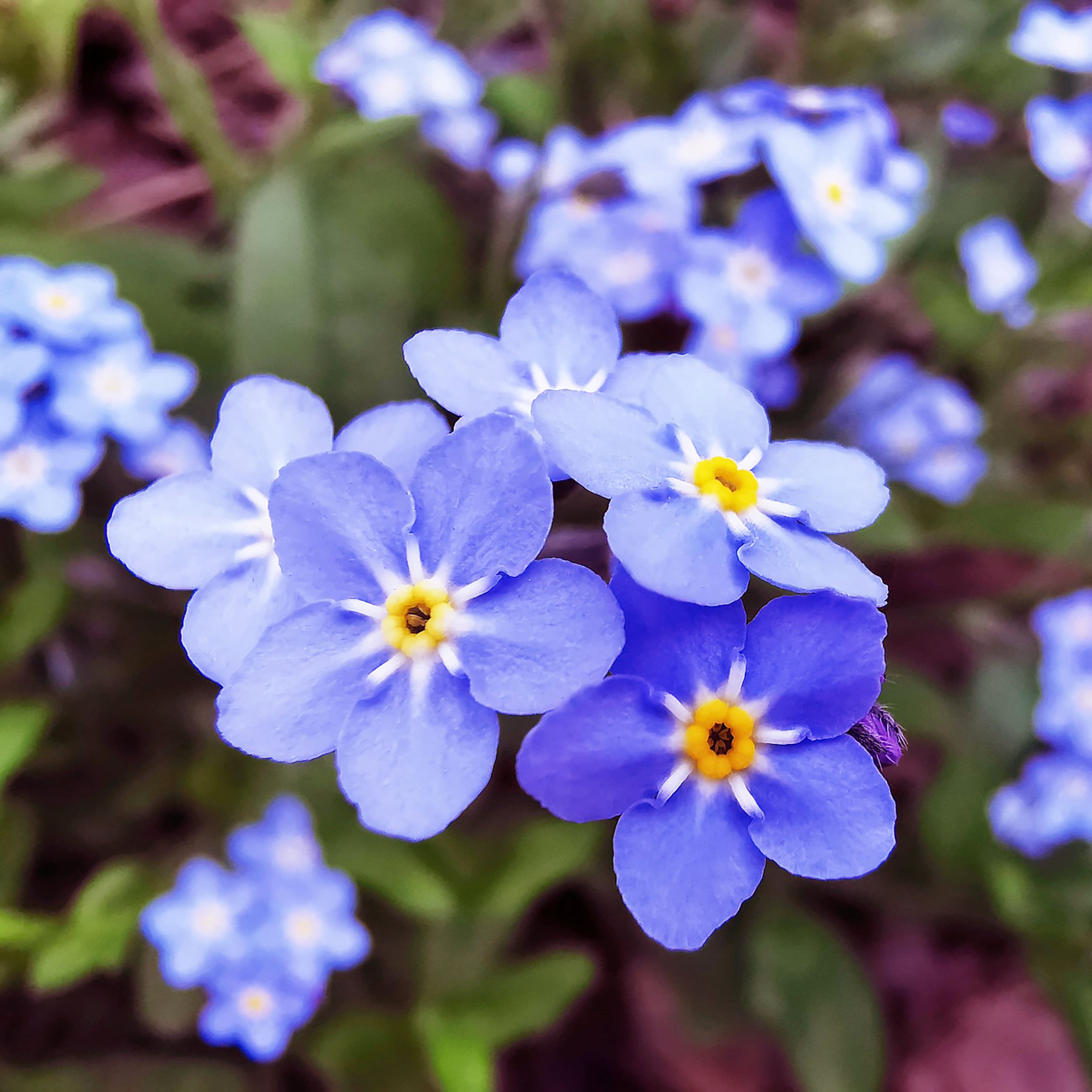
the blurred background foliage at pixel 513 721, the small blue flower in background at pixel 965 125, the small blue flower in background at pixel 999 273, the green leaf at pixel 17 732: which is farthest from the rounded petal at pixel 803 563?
the small blue flower in background at pixel 965 125

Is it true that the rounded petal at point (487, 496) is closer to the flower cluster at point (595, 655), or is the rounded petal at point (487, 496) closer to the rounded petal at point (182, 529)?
the flower cluster at point (595, 655)

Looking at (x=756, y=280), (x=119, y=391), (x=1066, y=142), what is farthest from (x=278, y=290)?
(x=1066, y=142)

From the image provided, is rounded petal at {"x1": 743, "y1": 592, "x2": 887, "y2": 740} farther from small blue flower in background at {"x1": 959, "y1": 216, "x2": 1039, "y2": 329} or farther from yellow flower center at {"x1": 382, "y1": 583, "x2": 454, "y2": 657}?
small blue flower in background at {"x1": 959, "y1": 216, "x2": 1039, "y2": 329}

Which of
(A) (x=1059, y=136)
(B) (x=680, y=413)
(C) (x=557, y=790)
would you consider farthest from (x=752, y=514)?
(A) (x=1059, y=136)

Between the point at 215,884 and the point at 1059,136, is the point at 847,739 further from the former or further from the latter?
the point at 1059,136

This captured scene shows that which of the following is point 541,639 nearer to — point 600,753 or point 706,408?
point 600,753
